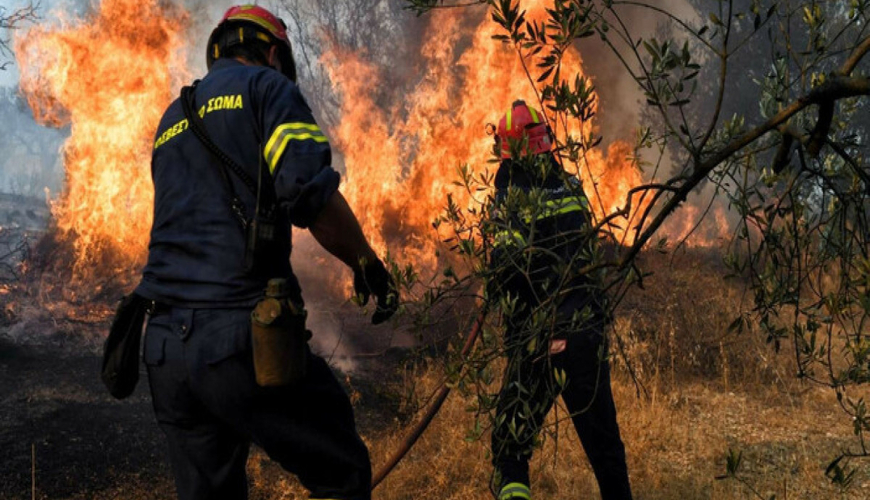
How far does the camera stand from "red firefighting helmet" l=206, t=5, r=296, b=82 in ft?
9.11

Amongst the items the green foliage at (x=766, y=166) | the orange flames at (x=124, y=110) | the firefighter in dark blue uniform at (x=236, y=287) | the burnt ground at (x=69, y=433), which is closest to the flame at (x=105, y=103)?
the orange flames at (x=124, y=110)

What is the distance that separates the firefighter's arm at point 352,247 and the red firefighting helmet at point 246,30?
2.72ft

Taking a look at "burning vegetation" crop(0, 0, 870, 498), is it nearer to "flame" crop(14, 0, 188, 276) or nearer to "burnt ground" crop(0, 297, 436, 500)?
"flame" crop(14, 0, 188, 276)

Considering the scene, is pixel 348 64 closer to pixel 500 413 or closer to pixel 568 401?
pixel 568 401

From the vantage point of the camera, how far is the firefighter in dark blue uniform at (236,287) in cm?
229

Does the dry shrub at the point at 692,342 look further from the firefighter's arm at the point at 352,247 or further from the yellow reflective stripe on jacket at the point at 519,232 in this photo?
the firefighter's arm at the point at 352,247

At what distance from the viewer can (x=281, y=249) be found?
239 cm

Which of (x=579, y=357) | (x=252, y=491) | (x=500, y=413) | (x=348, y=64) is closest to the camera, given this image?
(x=500, y=413)

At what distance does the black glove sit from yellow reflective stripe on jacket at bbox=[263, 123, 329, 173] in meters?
0.52

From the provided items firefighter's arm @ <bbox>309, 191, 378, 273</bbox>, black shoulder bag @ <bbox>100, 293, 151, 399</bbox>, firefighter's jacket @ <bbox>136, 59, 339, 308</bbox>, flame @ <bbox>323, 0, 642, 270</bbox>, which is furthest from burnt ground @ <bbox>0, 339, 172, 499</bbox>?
flame @ <bbox>323, 0, 642, 270</bbox>

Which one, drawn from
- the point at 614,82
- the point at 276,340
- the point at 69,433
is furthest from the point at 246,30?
the point at 614,82

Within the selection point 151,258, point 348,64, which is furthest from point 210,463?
point 348,64

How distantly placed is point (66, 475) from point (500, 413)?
3.71 m

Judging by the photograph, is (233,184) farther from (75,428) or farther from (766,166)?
(75,428)
